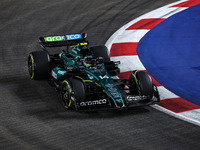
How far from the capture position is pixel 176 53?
11.4 meters

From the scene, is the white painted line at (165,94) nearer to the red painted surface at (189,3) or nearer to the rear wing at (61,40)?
the rear wing at (61,40)

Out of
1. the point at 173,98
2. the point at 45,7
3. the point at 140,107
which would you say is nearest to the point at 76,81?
the point at 140,107

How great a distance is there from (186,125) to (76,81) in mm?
2278

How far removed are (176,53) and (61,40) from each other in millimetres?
3391

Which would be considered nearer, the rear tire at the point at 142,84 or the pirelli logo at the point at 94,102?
the pirelli logo at the point at 94,102

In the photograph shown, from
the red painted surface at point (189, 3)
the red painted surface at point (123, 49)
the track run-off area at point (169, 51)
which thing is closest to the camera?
the track run-off area at point (169, 51)

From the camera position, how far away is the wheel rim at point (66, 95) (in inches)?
313

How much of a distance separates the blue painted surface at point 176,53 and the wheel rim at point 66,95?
100 inches

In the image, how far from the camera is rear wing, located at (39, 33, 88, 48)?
10219 millimetres

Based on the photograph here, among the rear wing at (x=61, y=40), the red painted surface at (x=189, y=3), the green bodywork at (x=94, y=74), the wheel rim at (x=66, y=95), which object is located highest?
the red painted surface at (x=189, y=3)

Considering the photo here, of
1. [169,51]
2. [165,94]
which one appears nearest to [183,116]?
[165,94]

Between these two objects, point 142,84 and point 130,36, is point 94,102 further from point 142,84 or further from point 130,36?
point 130,36

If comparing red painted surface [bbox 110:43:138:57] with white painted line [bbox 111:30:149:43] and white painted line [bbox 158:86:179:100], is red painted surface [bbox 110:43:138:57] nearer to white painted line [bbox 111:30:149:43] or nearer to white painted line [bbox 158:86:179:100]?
white painted line [bbox 111:30:149:43]

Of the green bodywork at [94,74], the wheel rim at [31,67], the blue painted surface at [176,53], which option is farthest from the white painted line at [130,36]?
the wheel rim at [31,67]
